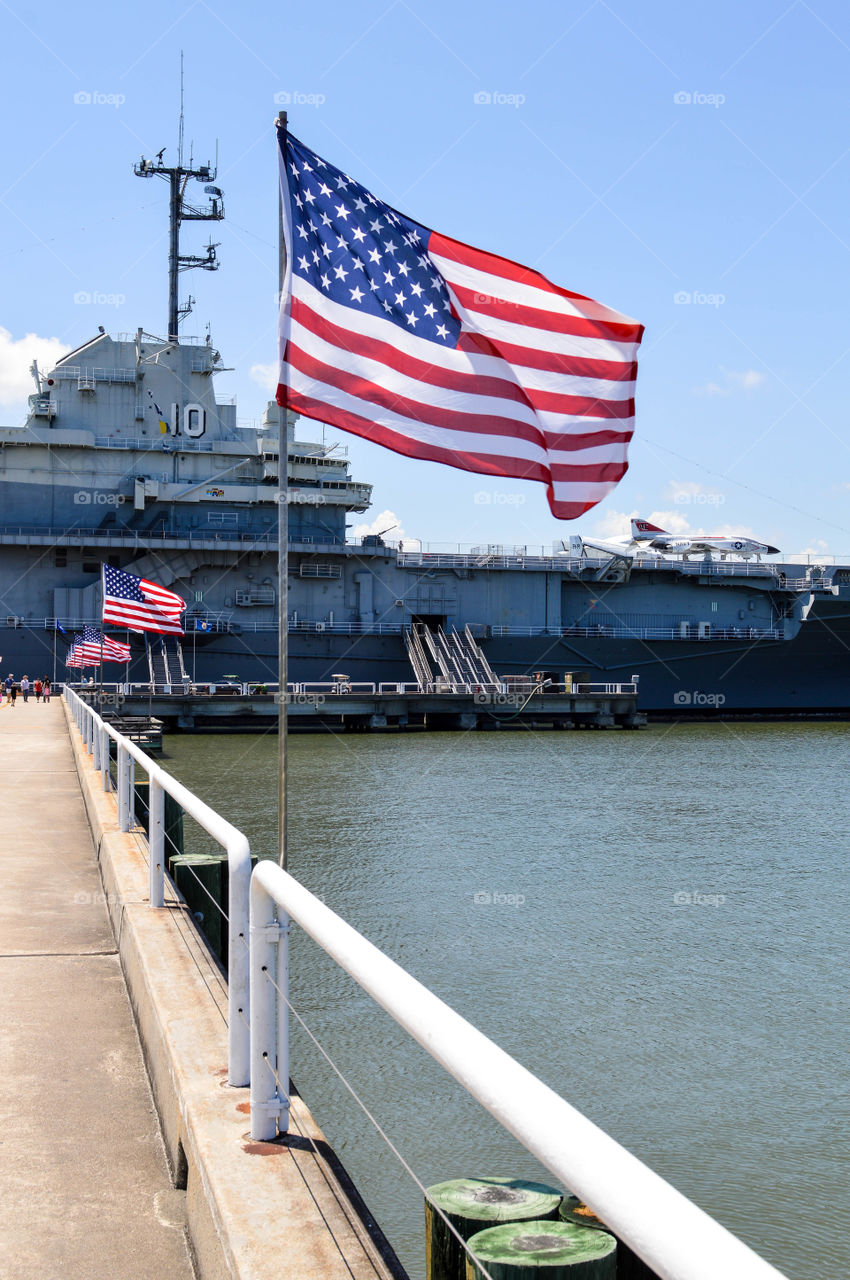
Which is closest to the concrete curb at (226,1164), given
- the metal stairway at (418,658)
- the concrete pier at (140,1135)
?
the concrete pier at (140,1135)

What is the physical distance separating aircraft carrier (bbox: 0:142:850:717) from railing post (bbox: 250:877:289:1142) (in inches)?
1678

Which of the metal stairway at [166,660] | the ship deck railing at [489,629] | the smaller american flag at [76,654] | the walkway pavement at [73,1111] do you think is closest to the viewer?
the walkway pavement at [73,1111]

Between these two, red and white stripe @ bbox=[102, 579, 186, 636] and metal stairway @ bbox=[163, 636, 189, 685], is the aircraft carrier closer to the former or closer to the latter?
metal stairway @ bbox=[163, 636, 189, 685]

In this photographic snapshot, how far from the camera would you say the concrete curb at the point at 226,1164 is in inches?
118

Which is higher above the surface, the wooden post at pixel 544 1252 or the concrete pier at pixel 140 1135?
the wooden post at pixel 544 1252

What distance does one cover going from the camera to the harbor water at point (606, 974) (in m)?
7.76

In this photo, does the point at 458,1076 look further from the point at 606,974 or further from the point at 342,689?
the point at 342,689

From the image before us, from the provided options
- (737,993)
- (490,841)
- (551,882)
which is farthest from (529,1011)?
(490,841)

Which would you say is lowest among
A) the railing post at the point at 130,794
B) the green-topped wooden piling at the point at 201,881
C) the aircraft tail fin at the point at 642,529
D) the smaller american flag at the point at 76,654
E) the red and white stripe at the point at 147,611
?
the green-topped wooden piling at the point at 201,881

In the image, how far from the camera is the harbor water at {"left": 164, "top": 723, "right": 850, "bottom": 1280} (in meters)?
7.76

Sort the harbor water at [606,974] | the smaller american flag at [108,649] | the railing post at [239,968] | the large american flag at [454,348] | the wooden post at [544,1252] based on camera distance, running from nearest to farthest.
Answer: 1. the wooden post at [544,1252]
2. the railing post at [239,968]
3. the large american flag at [454,348]
4. the harbor water at [606,974]
5. the smaller american flag at [108,649]

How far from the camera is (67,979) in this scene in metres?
6.46

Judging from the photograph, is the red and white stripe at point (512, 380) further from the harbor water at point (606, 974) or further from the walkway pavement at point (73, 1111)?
the harbor water at point (606, 974)

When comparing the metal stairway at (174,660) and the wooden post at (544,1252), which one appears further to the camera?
the metal stairway at (174,660)
